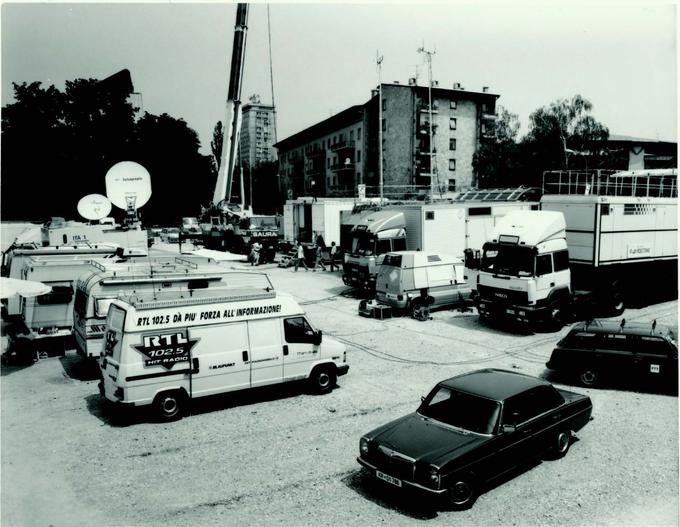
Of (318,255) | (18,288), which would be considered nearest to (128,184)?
(318,255)

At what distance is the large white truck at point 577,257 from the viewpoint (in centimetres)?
1694

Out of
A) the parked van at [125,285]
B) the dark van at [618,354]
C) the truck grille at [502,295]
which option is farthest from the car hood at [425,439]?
the truck grille at [502,295]

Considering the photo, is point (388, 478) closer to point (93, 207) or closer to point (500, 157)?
point (93, 207)

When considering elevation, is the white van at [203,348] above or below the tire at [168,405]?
above

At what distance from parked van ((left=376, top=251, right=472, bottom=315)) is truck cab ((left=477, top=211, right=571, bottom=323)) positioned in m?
2.17

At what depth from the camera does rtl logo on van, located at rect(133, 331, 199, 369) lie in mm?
9891

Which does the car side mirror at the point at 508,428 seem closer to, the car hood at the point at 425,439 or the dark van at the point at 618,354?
the car hood at the point at 425,439

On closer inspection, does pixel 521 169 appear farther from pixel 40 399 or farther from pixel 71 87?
pixel 40 399

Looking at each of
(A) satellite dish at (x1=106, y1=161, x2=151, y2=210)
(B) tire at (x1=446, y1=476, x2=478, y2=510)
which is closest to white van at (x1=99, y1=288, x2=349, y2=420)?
(B) tire at (x1=446, y1=476, x2=478, y2=510)

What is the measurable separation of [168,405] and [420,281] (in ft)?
37.1

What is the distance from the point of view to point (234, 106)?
35.2 meters

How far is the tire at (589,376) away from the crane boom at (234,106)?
27808mm

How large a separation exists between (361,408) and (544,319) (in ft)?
27.1

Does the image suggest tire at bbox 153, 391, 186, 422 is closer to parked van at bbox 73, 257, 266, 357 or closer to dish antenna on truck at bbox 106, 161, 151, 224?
parked van at bbox 73, 257, 266, 357
